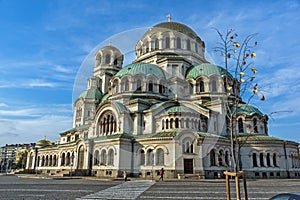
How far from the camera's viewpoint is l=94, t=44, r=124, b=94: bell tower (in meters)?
48.4

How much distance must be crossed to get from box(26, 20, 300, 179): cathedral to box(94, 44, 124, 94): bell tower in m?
5.70

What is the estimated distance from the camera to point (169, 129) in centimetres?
3038

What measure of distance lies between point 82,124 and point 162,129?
18672 mm

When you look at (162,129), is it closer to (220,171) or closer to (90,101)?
(220,171)

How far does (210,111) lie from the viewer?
110 ft

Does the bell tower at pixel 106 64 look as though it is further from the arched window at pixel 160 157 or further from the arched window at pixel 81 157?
the arched window at pixel 160 157

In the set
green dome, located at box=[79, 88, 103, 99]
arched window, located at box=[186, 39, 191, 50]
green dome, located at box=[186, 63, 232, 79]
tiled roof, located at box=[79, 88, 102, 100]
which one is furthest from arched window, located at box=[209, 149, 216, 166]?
green dome, located at box=[79, 88, 103, 99]

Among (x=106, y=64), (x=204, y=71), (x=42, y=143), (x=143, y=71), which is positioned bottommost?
(x=42, y=143)

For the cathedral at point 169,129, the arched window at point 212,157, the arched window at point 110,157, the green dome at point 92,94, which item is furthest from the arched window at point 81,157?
the arched window at point 212,157

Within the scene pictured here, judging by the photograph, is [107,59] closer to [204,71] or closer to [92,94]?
[92,94]

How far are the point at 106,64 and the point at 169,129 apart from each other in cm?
2524

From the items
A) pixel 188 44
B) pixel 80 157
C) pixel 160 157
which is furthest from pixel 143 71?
pixel 80 157

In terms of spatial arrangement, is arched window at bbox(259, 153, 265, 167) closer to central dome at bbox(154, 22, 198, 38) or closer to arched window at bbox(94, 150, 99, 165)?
arched window at bbox(94, 150, 99, 165)

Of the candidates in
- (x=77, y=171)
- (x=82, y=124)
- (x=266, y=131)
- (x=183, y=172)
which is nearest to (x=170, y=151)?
(x=183, y=172)
